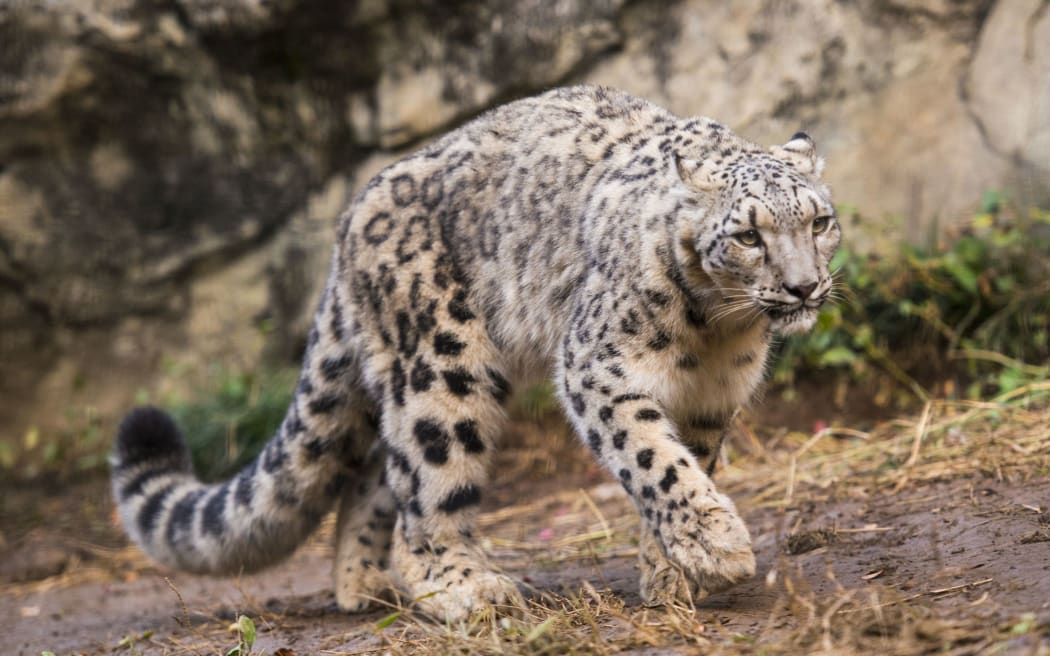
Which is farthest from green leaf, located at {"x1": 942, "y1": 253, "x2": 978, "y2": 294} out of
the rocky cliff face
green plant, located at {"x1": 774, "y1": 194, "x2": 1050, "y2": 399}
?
the rocky cliff face

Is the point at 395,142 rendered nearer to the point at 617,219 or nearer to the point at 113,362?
the point at 113,362

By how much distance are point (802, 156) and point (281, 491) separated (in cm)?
263

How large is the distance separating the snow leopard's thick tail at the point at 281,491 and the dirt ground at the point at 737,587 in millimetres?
221

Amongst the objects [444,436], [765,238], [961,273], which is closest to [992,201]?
A: [961,273]

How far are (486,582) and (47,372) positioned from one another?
5150mm

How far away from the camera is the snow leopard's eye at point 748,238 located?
366cm

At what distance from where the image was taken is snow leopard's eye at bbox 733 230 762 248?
12.0 ft

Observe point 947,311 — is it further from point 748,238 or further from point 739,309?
point 748,238

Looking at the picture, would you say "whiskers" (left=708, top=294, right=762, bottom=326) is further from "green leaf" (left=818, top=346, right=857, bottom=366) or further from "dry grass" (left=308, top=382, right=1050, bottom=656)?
"green leaf" (left=818, top=346, right=857, bottom=366)

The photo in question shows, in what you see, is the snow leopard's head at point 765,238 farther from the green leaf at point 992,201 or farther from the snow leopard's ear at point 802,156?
the green leaf at point 992,201

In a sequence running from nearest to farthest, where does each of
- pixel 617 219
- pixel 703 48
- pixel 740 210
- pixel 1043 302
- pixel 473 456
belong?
1. pixel 740 210
2. pixel 617 219
3. pixel 473 456
4. pixel 1043 302
5. pixel 703 48

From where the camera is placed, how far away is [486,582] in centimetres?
450

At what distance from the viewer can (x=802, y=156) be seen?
4.06 metres

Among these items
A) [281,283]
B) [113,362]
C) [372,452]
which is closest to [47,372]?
[113,362]
